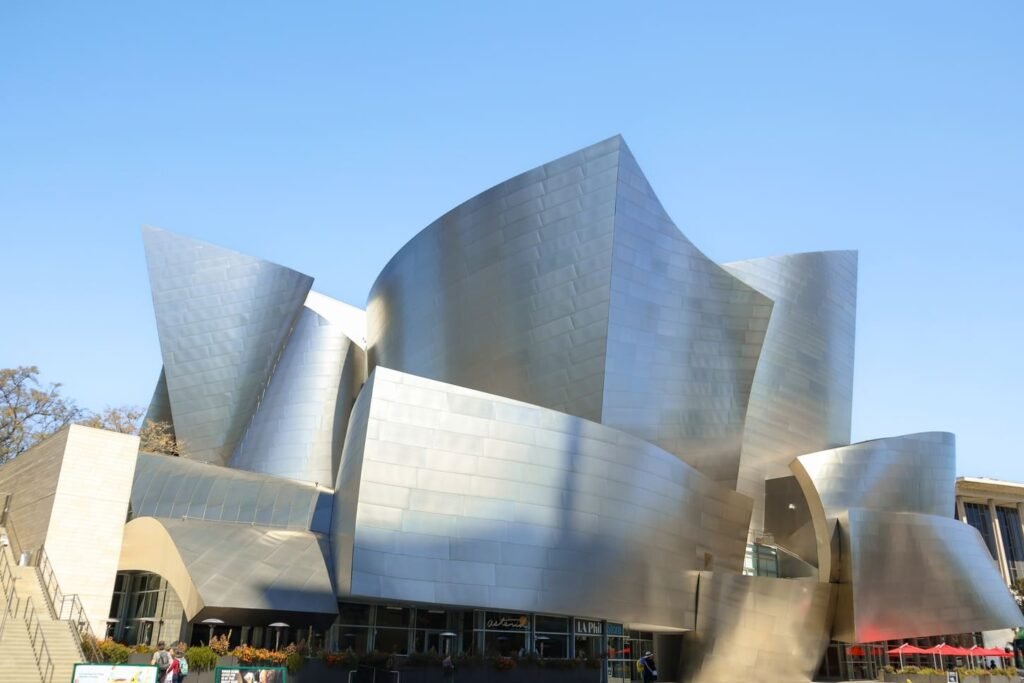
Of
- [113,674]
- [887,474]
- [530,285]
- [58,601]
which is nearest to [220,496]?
[58,601]

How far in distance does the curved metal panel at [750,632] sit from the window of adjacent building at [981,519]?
171 ft

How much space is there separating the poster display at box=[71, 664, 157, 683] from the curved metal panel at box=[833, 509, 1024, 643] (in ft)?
89.0

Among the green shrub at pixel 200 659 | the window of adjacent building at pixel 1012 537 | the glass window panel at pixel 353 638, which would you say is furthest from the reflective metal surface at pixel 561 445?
the window of adjacent building at pixel 1012 537

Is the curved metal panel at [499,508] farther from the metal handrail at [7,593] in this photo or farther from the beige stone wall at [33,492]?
the beige stone wall at [33,492]

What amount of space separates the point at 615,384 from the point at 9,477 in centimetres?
2269

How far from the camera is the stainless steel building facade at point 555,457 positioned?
2506 centimetres

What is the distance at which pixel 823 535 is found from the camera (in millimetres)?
33562

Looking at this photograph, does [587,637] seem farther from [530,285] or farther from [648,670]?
[530,285]

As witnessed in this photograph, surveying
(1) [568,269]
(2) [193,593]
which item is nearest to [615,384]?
(1) [568,269]

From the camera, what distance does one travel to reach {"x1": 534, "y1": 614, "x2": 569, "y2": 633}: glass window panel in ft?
86.3

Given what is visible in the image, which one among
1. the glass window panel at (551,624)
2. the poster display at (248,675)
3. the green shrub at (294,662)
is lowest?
the green shrub at (294,662)

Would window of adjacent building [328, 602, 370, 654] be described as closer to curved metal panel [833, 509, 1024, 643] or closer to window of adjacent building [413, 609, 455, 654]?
window of adjacent building [413, 609, 455, 654]

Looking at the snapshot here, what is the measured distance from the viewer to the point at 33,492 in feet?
89.2

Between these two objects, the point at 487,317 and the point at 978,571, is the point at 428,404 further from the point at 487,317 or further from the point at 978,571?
the point at 978,571
